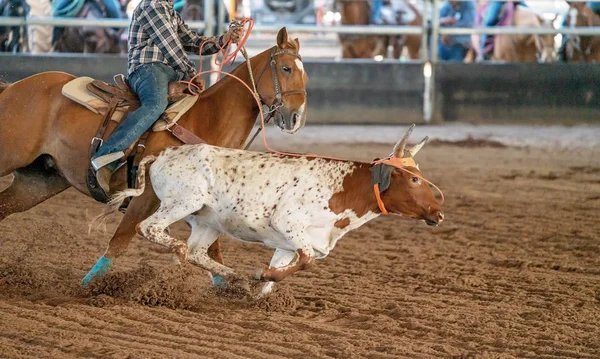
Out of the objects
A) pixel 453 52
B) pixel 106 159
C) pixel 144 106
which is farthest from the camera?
pixel 453 52

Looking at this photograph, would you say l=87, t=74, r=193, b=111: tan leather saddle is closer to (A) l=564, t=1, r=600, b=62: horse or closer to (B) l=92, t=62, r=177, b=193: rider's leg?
(B) l=92, t=62, r=177, b=193: rider's leg

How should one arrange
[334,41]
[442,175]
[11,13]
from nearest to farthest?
[442,175], [11,13], [334,41]

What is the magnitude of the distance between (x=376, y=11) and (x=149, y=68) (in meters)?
11.2

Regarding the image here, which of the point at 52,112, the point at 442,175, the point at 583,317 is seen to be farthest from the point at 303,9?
the point at 583,317

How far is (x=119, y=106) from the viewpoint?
20.3ft

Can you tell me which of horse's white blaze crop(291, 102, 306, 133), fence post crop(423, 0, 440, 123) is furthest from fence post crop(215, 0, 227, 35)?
horse's white blaze crop(291, 102, 306, 133)

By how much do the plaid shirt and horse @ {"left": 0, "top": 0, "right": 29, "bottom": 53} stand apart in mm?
8677

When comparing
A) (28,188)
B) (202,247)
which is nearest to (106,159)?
(202,247)

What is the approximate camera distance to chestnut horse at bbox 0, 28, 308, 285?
6.14m

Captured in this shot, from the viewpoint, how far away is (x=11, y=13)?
1419 centimetres

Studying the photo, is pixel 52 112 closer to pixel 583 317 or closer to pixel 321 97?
pixel 583 317

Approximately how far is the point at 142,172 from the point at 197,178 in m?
0.42

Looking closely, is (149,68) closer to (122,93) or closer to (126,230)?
(122,93)

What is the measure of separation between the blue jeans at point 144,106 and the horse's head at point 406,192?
1.61 meters
